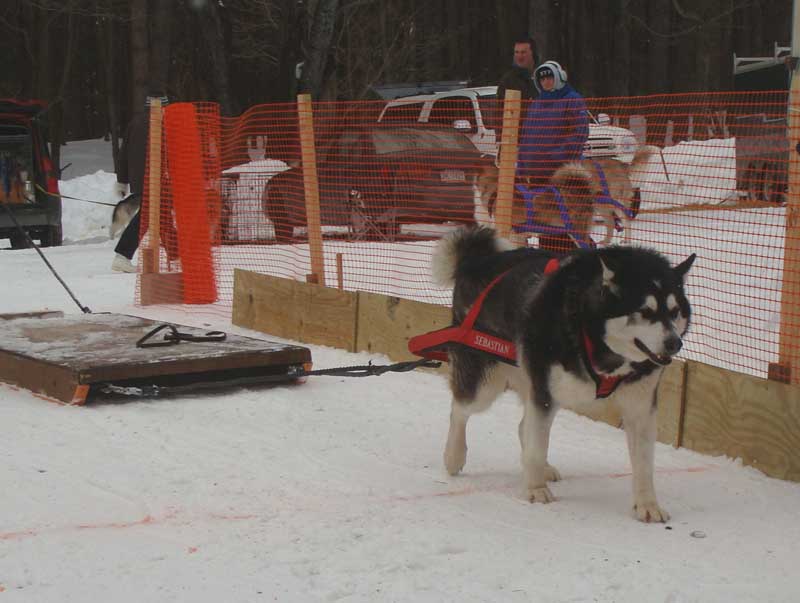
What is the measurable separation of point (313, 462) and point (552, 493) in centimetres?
111

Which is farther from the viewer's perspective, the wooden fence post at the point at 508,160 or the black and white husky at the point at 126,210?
the black and white husky at the point at 126,210

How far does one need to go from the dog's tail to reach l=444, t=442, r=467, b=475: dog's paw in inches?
30.3

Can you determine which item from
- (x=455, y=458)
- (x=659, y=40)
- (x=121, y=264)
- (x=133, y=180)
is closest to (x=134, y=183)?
(x=133, y=180)

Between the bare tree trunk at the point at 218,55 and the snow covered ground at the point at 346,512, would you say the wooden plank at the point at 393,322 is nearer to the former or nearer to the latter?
the snow covered ground at the point at 346,512

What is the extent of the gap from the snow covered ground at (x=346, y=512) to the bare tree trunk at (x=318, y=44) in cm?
1170

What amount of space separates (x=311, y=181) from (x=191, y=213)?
196 cm

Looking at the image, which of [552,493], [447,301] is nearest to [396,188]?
[447,301]

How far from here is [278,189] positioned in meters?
10.2

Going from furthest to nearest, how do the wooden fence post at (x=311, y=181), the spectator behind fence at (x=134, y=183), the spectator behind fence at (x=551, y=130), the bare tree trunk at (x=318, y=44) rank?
the bare tree trunk at (x=318, y=44), the spectator behind fence at (x=134, y=183), the wooden fence post at (x=311, y=181), the spectator behind fence at (x=551, y=130)

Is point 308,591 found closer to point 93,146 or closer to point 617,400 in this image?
point 617,400

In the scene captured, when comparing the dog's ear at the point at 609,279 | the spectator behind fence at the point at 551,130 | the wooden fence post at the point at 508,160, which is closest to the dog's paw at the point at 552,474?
the dog's ear at the point at 609,279

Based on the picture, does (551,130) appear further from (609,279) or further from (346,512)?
(346,512)

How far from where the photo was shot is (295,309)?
7.81 meters

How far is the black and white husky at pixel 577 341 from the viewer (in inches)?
147
